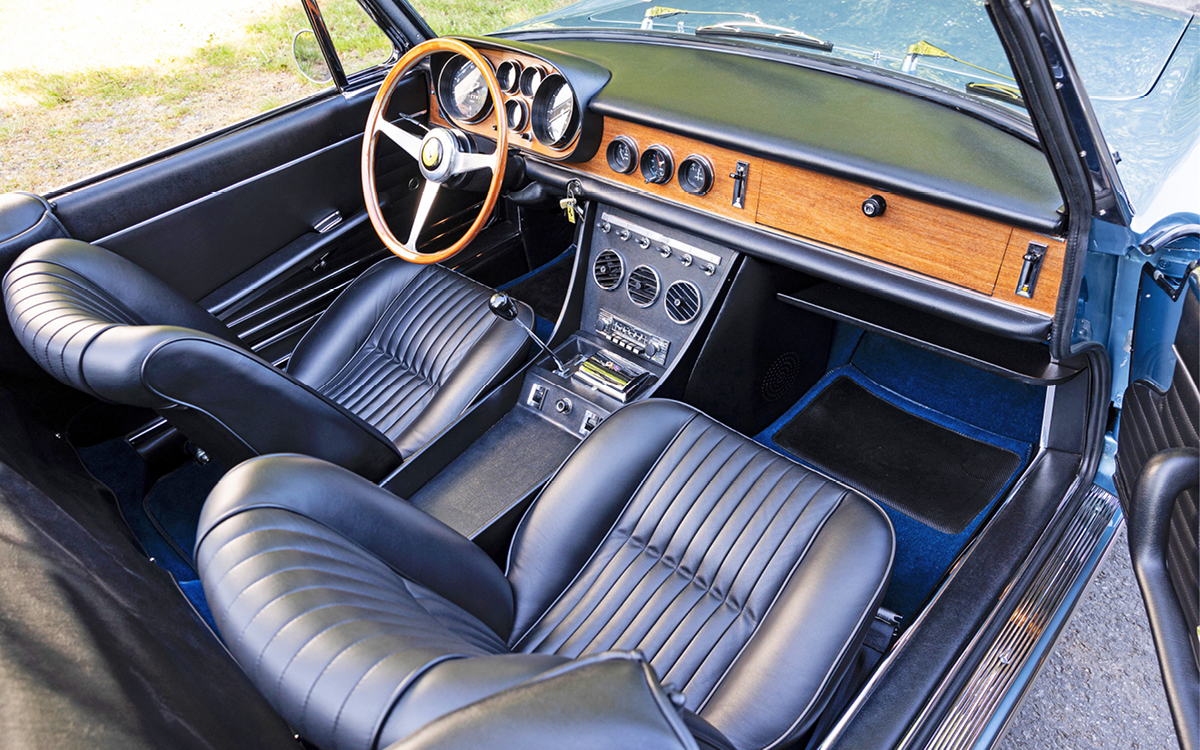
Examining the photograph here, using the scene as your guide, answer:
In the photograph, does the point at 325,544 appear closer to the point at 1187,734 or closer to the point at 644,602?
the point at 644,602

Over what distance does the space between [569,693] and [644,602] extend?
861 mm

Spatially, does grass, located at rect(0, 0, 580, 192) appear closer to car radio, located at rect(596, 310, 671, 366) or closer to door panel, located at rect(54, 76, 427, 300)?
door panel, located at rect(54, 76, 427, 300)

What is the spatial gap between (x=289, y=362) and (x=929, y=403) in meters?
2.05

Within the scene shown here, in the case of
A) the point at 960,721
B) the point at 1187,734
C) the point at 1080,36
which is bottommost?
the point at 960,721

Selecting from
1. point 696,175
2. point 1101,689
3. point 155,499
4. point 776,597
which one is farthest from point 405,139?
point 1101,689

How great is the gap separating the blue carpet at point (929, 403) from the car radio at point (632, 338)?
1.61 feet

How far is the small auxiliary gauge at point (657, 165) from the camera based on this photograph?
1.94 metres

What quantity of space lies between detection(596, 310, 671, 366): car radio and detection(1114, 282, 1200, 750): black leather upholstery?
47.5 inches

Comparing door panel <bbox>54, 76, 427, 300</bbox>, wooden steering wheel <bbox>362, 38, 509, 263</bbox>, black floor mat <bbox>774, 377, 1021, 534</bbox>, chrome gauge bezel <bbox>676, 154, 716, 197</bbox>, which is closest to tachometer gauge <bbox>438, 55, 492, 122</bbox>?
door panel <bbox>54, 76, 427, 300</bbox>

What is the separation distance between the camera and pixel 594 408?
206 cm

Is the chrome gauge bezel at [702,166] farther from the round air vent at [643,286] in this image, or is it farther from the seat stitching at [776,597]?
the seat stitching at [776,597]

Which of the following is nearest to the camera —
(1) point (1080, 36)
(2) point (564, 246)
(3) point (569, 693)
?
(3) point (569, 693)

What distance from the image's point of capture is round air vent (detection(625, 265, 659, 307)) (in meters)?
2.15

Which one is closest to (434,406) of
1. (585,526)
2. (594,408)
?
(594,408)
